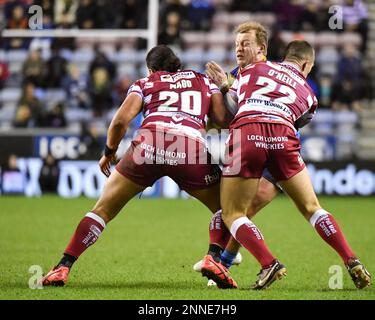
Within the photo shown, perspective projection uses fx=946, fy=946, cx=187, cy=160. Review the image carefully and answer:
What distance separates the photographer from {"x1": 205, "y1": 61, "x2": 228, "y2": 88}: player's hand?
25.5 ft

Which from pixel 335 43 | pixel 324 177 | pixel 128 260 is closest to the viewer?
pixel 128 260

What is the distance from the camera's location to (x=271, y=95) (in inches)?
284

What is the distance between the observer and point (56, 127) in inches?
725

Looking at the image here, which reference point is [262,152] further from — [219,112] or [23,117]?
[23,117]

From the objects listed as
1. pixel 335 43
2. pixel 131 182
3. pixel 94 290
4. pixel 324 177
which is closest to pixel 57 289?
pixel 94 290

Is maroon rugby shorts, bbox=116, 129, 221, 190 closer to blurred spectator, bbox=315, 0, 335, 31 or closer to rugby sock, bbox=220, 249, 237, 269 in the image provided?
rugby sock, bbox=220, 249, 237, 269

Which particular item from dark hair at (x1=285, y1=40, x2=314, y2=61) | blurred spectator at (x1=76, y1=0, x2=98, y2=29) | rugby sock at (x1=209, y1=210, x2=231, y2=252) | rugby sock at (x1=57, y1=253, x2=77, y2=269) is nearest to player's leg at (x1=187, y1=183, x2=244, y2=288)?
rugby sock at (x1=209, y1=210, x2=231, y2=252)

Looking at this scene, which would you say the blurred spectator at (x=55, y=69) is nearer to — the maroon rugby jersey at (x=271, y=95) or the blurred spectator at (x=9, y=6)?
the blurred spectator at (x=9, y=6)

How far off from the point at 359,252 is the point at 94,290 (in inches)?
152

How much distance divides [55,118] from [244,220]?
11.8m

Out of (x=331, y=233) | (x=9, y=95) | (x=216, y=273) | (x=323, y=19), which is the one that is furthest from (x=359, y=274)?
(x=9, y=95)

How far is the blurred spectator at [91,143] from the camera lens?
679 inches
